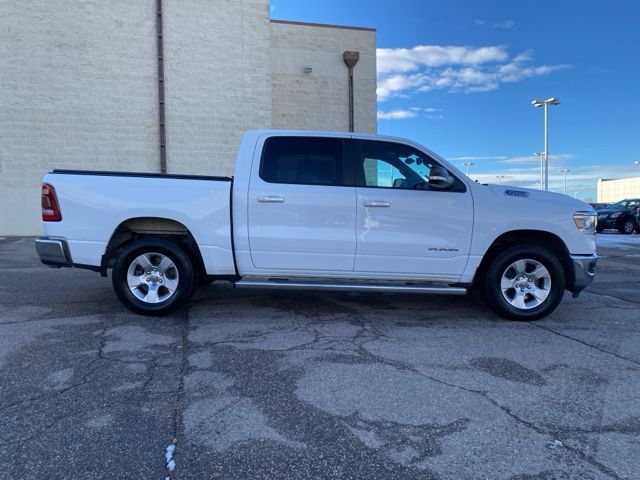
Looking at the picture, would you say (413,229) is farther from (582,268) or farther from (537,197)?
(582,268)

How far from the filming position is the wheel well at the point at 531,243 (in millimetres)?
5699

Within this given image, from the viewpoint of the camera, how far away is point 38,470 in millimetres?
2586

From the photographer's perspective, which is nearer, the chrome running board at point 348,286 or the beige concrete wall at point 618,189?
the chrome running board at point 348,286

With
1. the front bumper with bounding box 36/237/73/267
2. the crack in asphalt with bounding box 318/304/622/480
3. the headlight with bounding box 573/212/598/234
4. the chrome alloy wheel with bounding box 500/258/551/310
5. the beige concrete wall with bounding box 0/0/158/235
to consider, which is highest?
the beige concrete wall with bounding box 0/0/158/235

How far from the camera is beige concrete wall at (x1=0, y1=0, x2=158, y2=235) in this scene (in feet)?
52.7

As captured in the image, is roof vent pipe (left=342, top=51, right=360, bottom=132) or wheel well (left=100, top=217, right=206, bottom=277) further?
roof vent pipe (left=342, top=51, right=360, bottom=132)

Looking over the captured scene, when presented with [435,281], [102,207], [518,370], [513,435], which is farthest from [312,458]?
[102,207]

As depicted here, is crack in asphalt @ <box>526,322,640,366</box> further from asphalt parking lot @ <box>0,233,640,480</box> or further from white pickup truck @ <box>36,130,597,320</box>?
white pickup truck @ <box>36,130,597,320</box>

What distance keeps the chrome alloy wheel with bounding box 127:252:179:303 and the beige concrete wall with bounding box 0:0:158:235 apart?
40.4 ft

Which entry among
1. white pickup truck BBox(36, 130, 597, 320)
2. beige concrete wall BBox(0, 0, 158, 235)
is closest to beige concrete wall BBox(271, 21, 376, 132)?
beige concrete wall BBox(0, 0, 158, 235)

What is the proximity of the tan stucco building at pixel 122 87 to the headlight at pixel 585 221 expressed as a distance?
13719 millimetres

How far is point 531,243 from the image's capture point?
18.8 ft


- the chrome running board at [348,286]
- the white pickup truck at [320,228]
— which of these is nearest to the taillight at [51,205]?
the white pickup truck at [320,228]

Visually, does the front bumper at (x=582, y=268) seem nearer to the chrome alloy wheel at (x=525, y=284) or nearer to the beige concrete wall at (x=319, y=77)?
the chrome alloy wheel at (x=525, y=284)
